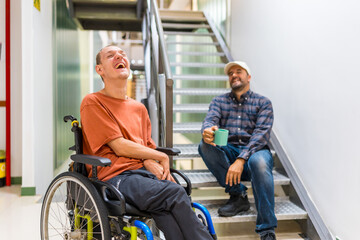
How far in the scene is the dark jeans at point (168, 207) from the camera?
5.26ft

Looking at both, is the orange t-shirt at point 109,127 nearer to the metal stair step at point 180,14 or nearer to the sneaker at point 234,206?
the sneaker at point 234,206

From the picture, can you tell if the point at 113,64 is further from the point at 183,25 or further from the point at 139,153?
the point at 183,25

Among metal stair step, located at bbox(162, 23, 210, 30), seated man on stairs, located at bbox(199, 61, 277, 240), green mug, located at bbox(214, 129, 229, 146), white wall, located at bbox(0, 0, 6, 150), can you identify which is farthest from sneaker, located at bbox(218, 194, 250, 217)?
metal stair step, located at bbox(162, 23, 210, 30)

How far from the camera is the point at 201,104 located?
4.14 metres

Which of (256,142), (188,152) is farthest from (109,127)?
(188,152)

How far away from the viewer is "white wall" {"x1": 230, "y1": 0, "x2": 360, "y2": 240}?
2.27 meters

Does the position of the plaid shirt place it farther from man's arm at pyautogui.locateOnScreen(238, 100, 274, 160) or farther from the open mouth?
the open mouth

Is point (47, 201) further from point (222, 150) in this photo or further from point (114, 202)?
point (222, 150)

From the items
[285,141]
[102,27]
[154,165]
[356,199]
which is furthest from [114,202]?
[102,27]

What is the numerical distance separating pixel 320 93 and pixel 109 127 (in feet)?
5.20

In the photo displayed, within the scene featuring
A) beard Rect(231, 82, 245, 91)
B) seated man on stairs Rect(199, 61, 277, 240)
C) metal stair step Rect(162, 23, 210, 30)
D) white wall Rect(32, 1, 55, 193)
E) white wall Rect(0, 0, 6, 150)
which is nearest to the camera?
seated man on stairs Rect(199, 61, 277, 240)

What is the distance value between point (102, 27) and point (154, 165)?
5.21 meters

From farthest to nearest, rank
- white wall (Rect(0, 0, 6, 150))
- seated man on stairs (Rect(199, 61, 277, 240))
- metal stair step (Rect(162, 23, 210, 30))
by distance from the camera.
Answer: metal stair step (Rect(162, 23, 210, 30)), white wall (Rect(0, 0, 6, 150)), seated man on stairs (Rect(199, 61, 277, 240))

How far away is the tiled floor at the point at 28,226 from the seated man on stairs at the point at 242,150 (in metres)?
0.32
